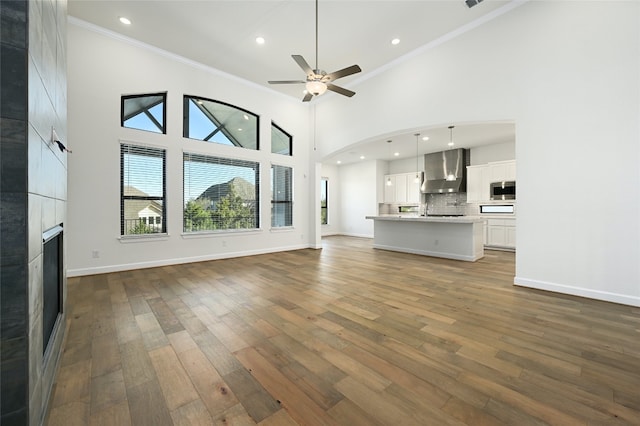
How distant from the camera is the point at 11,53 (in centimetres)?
104

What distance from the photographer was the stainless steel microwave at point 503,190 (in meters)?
7.29

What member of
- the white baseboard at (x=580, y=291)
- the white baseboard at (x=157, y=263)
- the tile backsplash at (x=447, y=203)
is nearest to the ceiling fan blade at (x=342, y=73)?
the white baseboard at (x=580, y=291)

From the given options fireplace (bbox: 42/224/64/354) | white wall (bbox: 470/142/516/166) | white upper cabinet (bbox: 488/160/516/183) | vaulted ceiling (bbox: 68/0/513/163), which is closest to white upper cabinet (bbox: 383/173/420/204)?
white wall (bbox: 470/142/516/166)

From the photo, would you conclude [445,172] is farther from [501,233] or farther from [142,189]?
[142,189]

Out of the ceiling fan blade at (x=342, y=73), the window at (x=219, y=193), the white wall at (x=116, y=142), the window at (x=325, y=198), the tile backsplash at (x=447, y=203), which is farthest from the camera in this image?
the window at (x=325, y=198)

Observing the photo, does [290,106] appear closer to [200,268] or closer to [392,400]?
[200,268]

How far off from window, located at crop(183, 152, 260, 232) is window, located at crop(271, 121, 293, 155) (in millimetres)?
843

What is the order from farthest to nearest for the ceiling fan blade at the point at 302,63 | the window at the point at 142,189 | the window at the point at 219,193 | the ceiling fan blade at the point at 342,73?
the window at the point at 219,193, the window at the point at 142,189, the ceiling fan blade at the point at 342,73, the ceiling fan blade at the point at 302,63

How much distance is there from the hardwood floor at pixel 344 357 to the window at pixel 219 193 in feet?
7.31

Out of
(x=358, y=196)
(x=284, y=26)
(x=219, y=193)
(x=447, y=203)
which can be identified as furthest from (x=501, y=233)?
(x=219, y=193)

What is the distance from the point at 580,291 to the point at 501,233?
14.7ft

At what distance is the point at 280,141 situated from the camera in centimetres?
715

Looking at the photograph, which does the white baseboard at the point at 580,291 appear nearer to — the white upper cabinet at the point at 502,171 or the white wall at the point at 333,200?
the white upper cabinet at the point at 502,171

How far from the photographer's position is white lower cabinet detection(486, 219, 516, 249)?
23.7 ft
